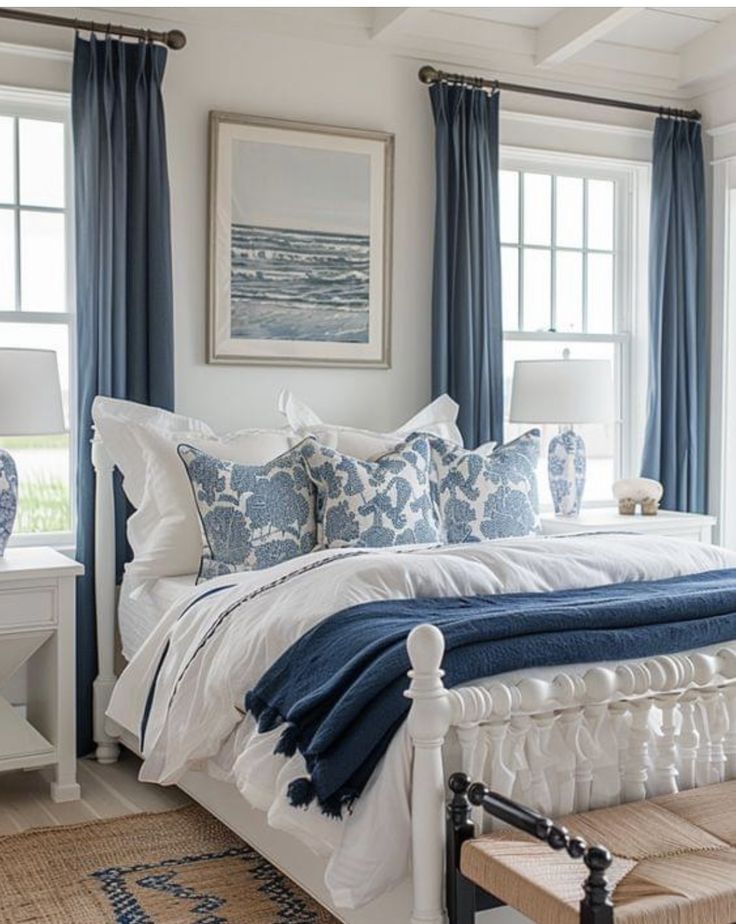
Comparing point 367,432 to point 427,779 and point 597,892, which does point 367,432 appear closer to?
point 427,779

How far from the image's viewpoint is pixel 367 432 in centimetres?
425

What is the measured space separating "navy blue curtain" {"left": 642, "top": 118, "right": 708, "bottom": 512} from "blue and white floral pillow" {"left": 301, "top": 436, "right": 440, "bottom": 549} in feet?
5.79

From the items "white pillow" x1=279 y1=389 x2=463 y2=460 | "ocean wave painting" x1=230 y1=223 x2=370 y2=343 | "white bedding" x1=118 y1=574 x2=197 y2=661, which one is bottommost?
"white bedding" x1=118 y1=574 x2=197 y2=661

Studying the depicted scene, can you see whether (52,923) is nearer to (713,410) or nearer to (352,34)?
(352,34)

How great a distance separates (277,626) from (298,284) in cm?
207

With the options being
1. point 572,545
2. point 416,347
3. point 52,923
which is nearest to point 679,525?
point 416,347

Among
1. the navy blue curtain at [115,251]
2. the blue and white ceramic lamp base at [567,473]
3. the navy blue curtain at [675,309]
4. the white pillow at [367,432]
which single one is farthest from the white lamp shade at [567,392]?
the navy blue curtain at [115,251]

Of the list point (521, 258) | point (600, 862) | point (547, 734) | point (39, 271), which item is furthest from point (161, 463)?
point (600, 862)

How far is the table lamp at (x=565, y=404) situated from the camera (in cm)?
456

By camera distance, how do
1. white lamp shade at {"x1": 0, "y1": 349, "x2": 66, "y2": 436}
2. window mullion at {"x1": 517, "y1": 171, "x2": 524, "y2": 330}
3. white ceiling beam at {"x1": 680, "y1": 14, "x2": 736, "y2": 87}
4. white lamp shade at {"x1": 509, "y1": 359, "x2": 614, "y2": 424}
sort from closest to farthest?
white lamp shade at {"x1": 0, "y1": 349, "x2": 66, "y2": 436}
white lamp shade at {"x1": 509, "y1": 359, "x2": 614, "y2": 424}
white ceiling beam at {"x1": 680, "y1": 14, "x2": 736, "y2": 87}
window mullion at {"x1": 517, "y1": 171, "x2": 524, "y2": 330}

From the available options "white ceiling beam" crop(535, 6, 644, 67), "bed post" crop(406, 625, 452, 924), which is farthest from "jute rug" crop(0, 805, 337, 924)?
"white ceiling beam" crop(535, 6, 644, 67)

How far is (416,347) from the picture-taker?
4785mm

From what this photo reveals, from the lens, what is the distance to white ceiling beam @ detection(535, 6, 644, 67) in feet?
14.5

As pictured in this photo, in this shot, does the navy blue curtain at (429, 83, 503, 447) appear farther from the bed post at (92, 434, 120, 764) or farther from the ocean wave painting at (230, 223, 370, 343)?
the bed post at (92, 434, 120, 764)
